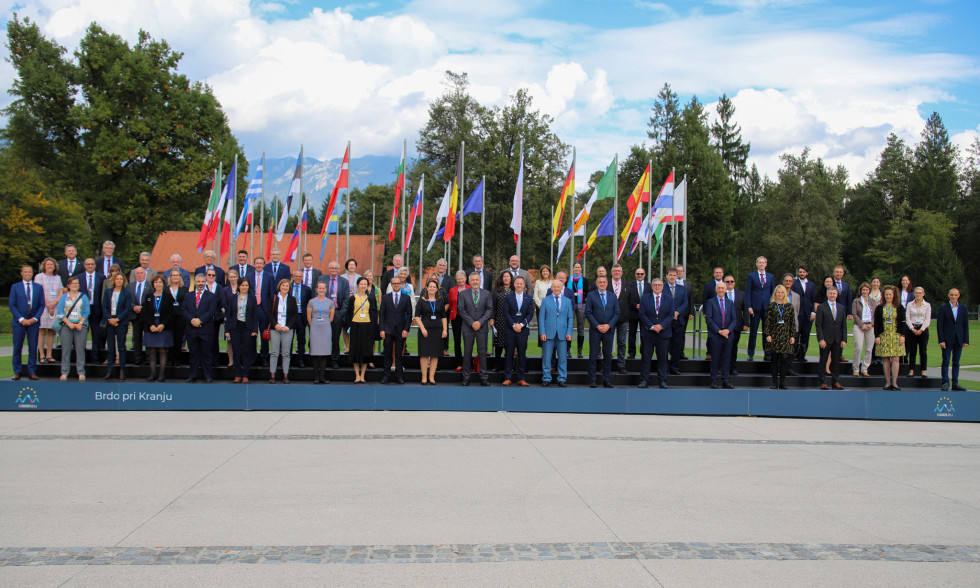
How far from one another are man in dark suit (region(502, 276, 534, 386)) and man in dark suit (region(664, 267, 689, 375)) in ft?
7.95

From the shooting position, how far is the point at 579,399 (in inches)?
427

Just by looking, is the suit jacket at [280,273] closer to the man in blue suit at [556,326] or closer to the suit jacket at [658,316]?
the man in blue suit at [556,326]

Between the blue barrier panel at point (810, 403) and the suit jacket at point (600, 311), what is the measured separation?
8.23ft

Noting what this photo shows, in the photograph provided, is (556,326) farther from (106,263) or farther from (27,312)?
(27,312)

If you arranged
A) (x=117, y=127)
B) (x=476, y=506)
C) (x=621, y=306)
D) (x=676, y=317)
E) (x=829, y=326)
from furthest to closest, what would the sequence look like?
1. (x=117, y=127)
2. (x=621, y=306)
3. (x=676, y=317)
4. (x=829, y=326)
5. (x=476, y=506)

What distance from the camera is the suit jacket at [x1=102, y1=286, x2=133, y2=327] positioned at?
35.6 feet

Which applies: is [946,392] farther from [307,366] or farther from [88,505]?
[88,505]

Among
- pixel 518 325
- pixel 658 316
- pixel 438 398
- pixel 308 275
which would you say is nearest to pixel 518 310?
pixel 518 325

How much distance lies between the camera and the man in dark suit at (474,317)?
1114 centimetres

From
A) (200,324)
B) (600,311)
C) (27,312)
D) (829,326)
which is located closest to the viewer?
(200,324)

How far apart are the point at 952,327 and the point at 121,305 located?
1381 cm

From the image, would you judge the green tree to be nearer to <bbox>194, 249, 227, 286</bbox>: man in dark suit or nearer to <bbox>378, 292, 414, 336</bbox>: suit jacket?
<bbox>194, 249, 227, 286</bbox>: man in dark suit

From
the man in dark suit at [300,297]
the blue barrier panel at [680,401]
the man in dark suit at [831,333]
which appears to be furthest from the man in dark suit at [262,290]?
the man in dark suit at [831,333]

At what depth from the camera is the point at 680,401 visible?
1091 centimetres
